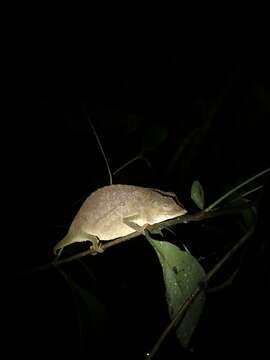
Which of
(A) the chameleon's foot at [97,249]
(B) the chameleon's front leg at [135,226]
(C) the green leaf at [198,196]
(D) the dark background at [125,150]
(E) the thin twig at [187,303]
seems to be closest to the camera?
(E) the thin twig at [187,303]

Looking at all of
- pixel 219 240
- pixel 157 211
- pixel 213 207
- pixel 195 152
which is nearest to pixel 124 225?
pixel 157 211

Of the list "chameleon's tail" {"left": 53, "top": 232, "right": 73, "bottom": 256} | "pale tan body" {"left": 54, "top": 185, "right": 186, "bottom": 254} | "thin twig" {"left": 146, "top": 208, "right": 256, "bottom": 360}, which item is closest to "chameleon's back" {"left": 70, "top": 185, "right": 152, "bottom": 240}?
"pale tan body" {"left": 54, "top": 185, "right": 186, "bottom": 254}

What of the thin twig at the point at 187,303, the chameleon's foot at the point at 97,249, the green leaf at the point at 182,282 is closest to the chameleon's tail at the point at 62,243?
the chameleon's foot at the point at 97,249

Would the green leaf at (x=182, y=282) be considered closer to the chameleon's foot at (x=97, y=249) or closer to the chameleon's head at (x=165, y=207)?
the chameleon's head at (x=165, y=207)

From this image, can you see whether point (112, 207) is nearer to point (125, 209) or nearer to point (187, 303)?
point (125, 209)

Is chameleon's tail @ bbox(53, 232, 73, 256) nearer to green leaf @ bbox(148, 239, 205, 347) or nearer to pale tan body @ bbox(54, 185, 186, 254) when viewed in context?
pale tan body @ bbox(54, 185, 186, 254)

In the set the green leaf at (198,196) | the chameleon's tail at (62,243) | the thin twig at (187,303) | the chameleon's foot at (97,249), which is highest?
the chameleon's tail at (62,243)

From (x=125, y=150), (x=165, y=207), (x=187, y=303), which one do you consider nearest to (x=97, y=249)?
(x=165, y=207)
